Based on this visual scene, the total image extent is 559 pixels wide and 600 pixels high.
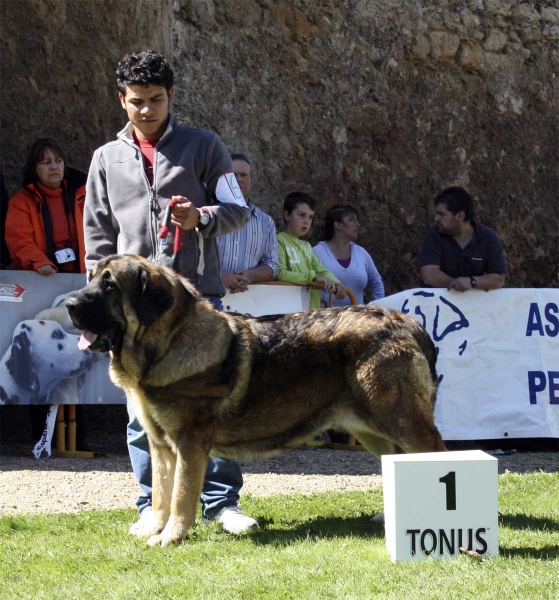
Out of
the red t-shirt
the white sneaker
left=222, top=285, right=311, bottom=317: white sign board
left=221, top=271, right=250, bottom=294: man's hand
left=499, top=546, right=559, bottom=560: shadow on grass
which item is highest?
the red t-shirt

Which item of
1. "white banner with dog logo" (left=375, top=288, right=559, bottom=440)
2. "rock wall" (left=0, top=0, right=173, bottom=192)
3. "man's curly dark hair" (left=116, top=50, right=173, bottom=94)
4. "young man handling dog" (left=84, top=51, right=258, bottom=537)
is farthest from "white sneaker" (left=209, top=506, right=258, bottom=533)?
"rock wall" (left=0, top=0, right=173, bottom=192)

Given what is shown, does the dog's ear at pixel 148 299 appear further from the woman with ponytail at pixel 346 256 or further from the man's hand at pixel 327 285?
the woman with ponytail at pixel 346 256

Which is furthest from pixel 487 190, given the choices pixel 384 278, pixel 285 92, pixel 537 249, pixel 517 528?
pixel 517 528

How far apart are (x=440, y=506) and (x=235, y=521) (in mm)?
1330

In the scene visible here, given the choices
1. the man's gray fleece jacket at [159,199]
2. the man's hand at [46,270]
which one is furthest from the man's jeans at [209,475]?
the man's hand at [46,270]

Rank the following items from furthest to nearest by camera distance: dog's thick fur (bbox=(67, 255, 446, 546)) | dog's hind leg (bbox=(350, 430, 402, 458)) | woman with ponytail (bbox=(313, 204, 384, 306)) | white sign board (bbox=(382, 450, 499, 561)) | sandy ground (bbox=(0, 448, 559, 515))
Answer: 1. woman with ponytail (bbox=(313, 204, 384, 306))
2. sandy ground (bbox=(0, 448, 559, 515))
3. dog's hind leg (bbox=(350, 430, 402, 458))
4. dog's thick fur (bbox=(67, 255, 446, 546))
5. white sign board (bbox=(382, 450, 499, 561))

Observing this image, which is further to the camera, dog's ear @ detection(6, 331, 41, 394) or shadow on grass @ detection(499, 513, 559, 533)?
dog's ear @ detection(6, 331, 41, 394)

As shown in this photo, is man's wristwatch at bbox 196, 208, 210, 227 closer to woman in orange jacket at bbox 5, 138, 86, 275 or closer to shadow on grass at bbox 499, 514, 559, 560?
shadow on grass at bbox 499, 514, 559, 560

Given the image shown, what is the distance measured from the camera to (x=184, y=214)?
15.4 feet

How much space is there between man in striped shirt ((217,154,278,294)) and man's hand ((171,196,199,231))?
9.30 feet

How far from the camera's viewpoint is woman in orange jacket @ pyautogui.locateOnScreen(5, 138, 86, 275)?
7.68 metres

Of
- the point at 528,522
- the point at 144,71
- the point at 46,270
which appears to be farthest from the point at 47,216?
the point at 528,522

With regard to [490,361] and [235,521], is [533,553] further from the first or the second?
[490,361]

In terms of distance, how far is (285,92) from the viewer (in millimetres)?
10070
